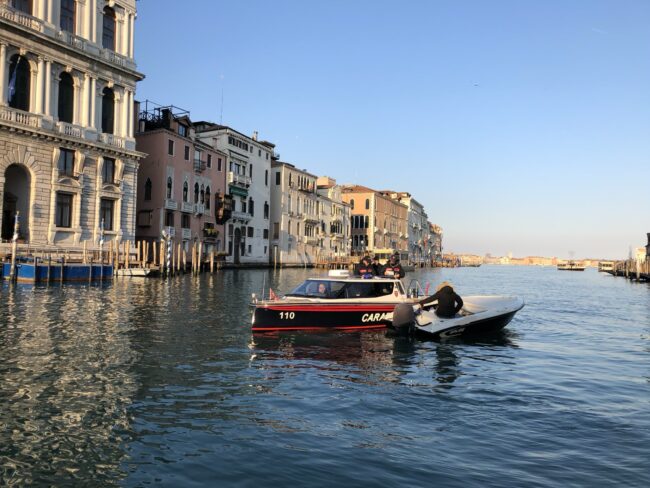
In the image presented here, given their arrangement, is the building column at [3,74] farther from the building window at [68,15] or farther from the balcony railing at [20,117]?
the building window at [68,15]

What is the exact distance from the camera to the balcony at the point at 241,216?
57.5 meters

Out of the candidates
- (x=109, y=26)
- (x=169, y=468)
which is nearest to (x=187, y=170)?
(x=109, y=26)

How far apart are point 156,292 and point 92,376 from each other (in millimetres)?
16777

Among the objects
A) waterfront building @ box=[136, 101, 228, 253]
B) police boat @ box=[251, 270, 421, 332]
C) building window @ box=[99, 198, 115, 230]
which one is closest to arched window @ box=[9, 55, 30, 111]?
building window @ box=[99, 198, 115, 230]

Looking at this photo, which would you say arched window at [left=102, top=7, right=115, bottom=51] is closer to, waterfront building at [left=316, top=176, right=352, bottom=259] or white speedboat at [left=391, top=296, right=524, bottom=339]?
white speedboat at [left=391, top=296, right=524, bottom=339]

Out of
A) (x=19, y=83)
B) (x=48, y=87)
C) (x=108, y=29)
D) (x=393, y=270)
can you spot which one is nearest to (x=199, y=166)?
(x=108, y=29)

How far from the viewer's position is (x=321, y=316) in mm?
14648

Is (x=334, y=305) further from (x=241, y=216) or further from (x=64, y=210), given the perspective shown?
(x=241, y=216)

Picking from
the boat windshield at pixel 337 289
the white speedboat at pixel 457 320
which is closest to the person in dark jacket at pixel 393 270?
the white speedboat at pixel 457 320

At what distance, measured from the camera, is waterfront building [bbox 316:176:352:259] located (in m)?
80.6

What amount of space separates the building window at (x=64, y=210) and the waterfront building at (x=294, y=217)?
3182cm

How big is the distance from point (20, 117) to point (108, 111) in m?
7.45

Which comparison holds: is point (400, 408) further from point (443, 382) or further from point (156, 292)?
point (156, 292)

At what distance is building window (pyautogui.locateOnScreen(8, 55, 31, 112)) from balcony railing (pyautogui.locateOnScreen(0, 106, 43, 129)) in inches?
24.9
